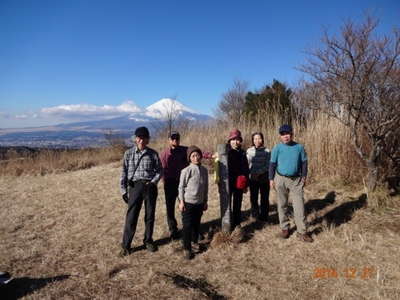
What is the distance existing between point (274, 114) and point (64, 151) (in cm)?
1081

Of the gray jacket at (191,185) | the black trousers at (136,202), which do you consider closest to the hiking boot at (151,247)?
the black trousers at (136,202)

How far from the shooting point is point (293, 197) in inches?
152

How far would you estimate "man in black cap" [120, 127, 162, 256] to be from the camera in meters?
3.65

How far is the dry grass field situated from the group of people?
28 centimetres

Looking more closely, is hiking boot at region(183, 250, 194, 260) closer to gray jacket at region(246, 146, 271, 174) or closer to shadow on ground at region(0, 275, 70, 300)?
shadow on ground at region(0, 275, 70, 300)

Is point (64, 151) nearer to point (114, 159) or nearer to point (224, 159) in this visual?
point (114, 159)

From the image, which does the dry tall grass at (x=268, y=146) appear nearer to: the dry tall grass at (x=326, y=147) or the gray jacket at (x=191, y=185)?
the dry tall grass at (x=326, y=147)

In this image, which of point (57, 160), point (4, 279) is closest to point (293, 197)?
point (4, 279)

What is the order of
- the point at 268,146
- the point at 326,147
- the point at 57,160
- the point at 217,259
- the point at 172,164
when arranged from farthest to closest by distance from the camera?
the point at 57,160 < the point at 268,146 < the point at 326,147 < the point at 172,164 < the point at 217,259

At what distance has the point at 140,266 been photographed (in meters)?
3.38

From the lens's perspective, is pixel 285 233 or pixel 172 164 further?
pixel 172 164

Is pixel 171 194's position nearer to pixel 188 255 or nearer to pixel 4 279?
pixel 188 255
